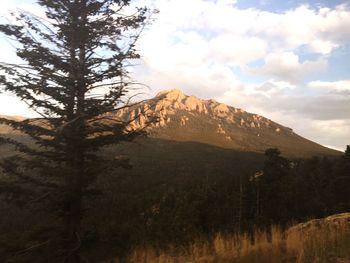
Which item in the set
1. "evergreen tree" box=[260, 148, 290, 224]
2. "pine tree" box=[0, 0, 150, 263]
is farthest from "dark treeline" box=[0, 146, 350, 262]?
"pine tree" box=[0, 0, 150, 263]

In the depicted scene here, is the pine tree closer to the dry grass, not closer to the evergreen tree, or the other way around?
the dry grass

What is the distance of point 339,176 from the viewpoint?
2277 inches

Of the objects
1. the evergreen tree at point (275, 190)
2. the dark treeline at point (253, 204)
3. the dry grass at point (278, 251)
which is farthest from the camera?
the evergreen tree at point (275, 190)

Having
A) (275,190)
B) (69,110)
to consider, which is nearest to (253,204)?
(275,190)

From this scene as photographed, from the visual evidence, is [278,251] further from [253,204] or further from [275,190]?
[253,204]

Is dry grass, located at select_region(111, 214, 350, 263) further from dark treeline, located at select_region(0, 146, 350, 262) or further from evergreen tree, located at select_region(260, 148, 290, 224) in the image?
evergreen tree, located at select_region(260, 148, 290, 224)

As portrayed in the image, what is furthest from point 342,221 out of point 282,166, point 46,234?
point 282,166

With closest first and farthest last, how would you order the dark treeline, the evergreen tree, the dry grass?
the dry grass, the dark treeline, the evergreen tree

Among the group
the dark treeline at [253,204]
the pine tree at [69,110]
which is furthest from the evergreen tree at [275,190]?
the pine tree at [69,110]

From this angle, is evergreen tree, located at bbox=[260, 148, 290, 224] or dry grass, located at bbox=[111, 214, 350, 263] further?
evergreen tree, located at bbox=[260, 148, 290, 224]

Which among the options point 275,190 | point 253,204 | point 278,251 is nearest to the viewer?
point 278,251

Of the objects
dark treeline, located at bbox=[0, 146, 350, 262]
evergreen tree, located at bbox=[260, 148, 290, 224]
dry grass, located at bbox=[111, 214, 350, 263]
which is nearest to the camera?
dry grass, located at bbox=[111, 214, 350, 263]

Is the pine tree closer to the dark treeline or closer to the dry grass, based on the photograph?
the dry grass

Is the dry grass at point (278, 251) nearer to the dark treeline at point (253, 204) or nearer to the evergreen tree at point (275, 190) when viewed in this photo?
the dark treeline at point (253, 204)
